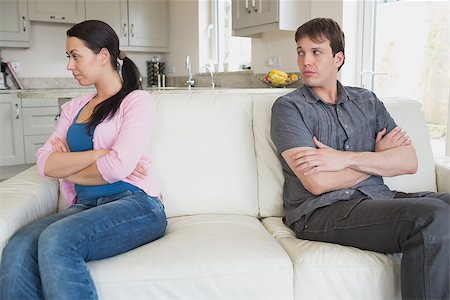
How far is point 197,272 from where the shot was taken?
1320 mm

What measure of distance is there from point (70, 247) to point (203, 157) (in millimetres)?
729

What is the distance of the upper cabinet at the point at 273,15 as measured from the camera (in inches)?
134

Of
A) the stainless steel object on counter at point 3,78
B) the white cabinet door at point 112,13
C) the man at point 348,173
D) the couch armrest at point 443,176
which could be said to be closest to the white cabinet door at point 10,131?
the stainless steel object on counter at point 3,78

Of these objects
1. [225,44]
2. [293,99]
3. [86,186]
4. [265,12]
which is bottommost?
[86,186]

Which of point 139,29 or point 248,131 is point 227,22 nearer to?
point 139,29

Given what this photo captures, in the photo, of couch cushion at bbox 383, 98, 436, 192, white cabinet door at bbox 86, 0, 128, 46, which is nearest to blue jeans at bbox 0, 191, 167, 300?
couch cushion at bbox 383, 98, 436, 192

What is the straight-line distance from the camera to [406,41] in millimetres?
2973

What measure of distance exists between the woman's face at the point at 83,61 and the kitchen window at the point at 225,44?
3.21 meters

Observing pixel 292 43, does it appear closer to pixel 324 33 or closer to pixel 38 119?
pixel 324 33

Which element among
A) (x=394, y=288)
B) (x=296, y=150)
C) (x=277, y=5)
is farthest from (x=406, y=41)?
(x=394, y=288)

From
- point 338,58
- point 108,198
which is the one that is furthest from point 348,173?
point 108,198

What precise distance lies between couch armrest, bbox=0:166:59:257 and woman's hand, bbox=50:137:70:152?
0.18 m

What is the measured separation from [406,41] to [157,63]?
11.7ft

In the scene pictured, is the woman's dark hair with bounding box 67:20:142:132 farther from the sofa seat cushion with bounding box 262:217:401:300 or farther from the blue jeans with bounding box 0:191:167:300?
the sofa seat cushion with bounding box 262:217:401:300
